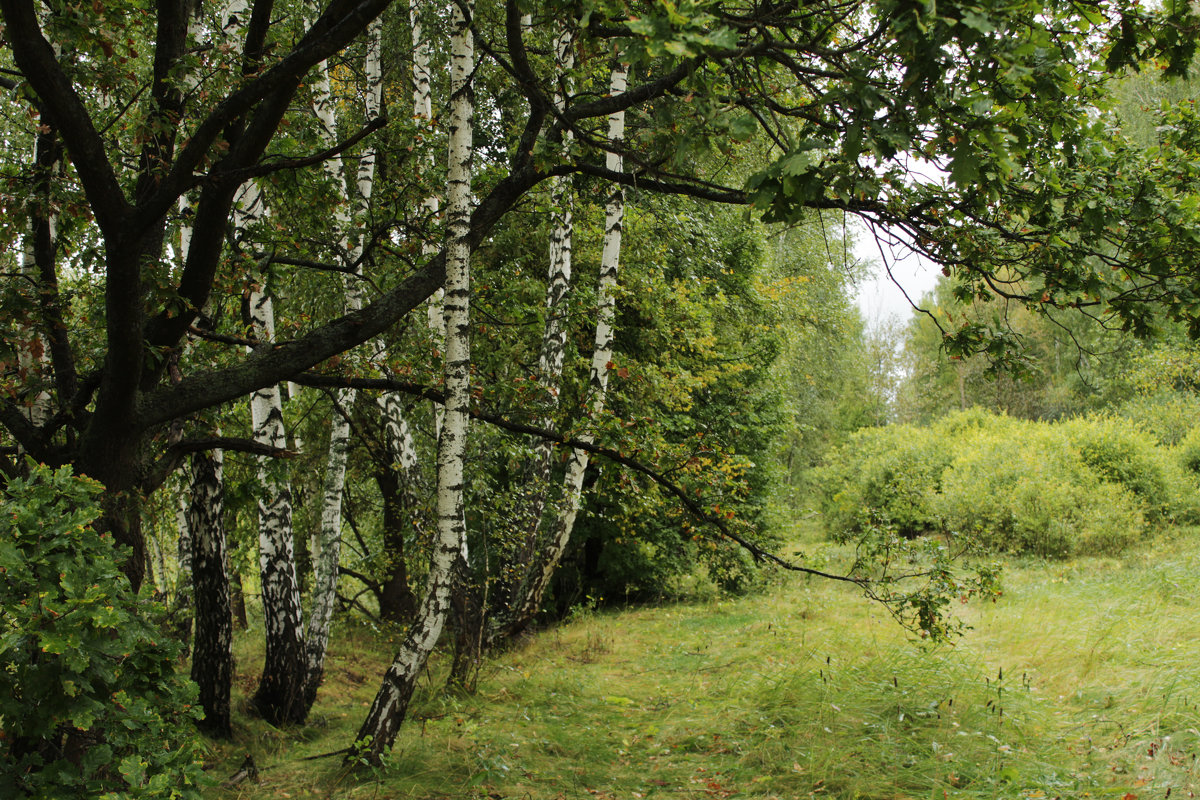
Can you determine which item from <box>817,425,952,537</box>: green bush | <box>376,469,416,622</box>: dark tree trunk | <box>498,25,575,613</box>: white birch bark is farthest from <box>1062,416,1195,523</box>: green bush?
<box>376,469,416,622</box>: dark tree trunk

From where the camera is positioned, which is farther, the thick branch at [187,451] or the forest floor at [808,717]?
the forest floor at [808,717]

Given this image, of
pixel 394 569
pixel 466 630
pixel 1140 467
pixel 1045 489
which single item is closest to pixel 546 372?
pixel 466 630

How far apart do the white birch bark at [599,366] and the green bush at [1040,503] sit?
25.3 ft

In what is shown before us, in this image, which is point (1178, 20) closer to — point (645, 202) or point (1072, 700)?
point (1072, 700)

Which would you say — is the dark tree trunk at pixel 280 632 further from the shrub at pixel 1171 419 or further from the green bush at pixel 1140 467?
the shrub at pixel 1171 419

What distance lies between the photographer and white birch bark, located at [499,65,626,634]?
8.02 metres

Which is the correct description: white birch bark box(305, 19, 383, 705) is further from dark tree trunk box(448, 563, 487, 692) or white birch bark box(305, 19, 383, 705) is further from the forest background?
dark tree trunk box(448, 563, 487, 692)

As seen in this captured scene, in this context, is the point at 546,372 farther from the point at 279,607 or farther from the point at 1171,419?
the point at 1171,419

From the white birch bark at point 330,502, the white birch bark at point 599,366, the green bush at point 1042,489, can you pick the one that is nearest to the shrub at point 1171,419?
the green bush at point 1042,489

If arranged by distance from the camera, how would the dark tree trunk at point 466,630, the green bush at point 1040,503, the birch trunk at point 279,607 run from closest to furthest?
the birch trunk at point 279,607 < the dark tree trunk at point 466,630 < the green bush at point 1040,503

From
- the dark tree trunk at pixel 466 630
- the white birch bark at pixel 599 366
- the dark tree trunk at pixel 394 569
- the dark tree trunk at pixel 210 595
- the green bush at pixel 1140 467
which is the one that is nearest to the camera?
the dark tree trunk at pixel 210 595

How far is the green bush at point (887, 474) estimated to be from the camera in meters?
17.9

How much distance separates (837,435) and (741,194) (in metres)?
25.7

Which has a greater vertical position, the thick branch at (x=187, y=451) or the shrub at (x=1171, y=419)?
the shrub at (x=1171, y=419)
